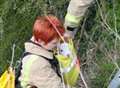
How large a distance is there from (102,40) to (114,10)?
317 millimetres

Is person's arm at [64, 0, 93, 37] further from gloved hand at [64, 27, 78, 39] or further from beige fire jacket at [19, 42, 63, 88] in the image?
beige fire jacket at [19, 42, 63, 88]

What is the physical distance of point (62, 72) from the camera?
491cm

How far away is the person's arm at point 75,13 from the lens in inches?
207

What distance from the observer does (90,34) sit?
5.98 metres

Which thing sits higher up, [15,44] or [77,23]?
[77,23]

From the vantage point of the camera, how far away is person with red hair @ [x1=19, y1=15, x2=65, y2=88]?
15.4 ft

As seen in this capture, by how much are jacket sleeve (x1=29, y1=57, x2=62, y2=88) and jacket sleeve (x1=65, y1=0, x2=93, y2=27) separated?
0.66m

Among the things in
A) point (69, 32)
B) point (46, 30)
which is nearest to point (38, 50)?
point (46, 30)

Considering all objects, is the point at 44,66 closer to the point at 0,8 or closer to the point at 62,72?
the point at 62,72

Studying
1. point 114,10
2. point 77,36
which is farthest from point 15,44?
point 114,10

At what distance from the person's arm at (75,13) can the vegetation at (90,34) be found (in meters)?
0.38

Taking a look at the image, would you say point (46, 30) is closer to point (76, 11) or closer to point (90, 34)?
point (76, 11)

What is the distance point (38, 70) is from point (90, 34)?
1380mm

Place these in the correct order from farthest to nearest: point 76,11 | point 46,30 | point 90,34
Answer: point 90,34 < point 76,11 < point 46,30
